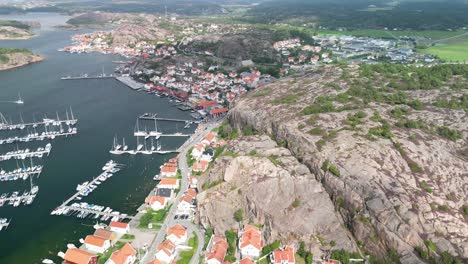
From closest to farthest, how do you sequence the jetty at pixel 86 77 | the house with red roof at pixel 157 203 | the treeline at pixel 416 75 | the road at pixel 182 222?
the road at pixel 182 222
the house with red roof at pixel 157 203
the treeline at pixel 416 75
the jetty at pixel 86 77

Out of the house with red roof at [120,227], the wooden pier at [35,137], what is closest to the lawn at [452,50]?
the wooden pier at [35,137]

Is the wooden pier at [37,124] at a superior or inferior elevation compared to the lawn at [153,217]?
superior

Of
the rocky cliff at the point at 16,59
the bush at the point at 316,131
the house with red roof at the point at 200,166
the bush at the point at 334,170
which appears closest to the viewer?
the bush at the point at 334,170

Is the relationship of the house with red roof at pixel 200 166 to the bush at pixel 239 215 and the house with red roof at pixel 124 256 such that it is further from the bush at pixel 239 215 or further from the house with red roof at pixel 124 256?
the house with red roof at pixel 124 256

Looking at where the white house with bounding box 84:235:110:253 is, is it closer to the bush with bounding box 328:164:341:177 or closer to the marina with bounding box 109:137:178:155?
the bush with bounding box 328:164:341:177

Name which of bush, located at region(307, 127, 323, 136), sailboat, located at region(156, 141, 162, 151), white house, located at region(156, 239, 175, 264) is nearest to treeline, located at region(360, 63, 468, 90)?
bush, located at region(307, 127, 323, 136)

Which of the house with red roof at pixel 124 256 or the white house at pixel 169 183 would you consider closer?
the house with red roof at pixel 124 256

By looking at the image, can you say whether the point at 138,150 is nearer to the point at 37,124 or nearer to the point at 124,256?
the point at 37,124

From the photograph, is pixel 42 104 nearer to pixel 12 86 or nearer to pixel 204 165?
pixel 12 86

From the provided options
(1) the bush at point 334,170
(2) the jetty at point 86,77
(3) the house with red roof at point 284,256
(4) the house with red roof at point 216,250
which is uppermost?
(1) the bush at point 334,170
